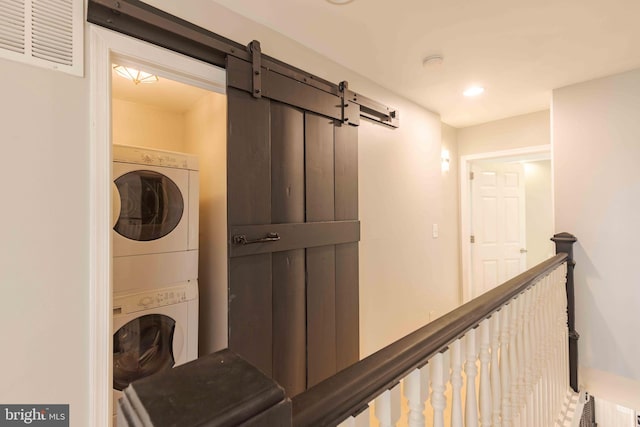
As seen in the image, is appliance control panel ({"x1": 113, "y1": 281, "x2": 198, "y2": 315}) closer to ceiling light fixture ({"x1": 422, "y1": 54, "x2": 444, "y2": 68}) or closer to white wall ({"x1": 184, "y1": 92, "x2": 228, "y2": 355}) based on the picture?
white wall ({"x1": 184, "y1": 92, "x2": 228, "y2": 355})

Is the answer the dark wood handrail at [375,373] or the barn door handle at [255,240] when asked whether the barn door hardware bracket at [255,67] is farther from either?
the dark wood handrail at [375,373]

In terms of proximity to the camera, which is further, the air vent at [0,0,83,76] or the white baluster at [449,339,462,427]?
the air vent at [0,0,83,76]

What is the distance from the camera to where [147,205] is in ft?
6.27

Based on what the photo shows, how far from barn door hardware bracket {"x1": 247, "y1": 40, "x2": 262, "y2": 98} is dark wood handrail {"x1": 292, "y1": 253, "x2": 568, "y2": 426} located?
141 cm

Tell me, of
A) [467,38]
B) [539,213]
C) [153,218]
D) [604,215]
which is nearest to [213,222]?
[153,218]

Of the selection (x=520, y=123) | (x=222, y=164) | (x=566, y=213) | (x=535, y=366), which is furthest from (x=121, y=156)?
(x=520, y=123)

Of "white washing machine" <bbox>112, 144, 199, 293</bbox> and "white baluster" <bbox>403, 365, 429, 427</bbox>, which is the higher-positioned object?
"white washing machine" <bbox>112, 144, 199, 293</bbox>

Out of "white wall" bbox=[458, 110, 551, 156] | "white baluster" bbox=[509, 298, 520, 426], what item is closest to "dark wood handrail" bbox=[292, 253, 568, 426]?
"white baluster" bbox=[509, 298, 520, 426]

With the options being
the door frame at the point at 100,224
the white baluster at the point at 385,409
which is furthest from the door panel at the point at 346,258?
the white baluster at the point at 385,409

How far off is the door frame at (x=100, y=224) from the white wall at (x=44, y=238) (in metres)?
0.02

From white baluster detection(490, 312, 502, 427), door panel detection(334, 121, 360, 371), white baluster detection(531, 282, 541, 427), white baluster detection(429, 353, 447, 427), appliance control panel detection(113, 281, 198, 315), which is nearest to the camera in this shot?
white baluster detection(429, 353, 447, 427)

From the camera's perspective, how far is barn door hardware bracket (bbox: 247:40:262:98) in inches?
62.4

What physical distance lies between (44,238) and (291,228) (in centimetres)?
110

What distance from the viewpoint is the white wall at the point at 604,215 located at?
7.27ft
